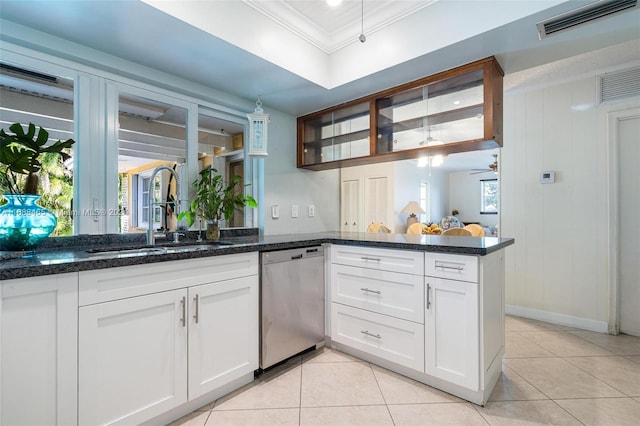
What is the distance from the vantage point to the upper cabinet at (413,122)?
85.7 inches

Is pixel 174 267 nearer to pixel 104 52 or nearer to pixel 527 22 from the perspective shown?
pixel 104 52

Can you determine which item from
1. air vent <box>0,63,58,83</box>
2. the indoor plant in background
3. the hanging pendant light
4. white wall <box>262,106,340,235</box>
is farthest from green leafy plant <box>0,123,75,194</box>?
white wall <box>262,106,340,235</box>

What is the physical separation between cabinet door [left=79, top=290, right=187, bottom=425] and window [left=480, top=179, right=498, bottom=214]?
989cm

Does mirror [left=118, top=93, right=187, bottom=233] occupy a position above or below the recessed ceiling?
below

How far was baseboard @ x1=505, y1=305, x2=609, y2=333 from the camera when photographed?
9.58 ft

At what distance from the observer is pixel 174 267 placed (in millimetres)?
1589

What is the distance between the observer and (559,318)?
3129 millimetres

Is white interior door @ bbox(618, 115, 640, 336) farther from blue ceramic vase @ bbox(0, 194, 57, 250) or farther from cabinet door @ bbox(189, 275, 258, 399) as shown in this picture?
blue ceramic vase @ bbox(0, 194, 57, 250)

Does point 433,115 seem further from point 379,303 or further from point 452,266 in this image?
point 379,303

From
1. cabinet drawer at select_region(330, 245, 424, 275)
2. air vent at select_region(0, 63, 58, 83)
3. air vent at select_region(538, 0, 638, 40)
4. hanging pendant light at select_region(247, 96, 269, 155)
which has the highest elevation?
air vent at select_region(538, 0, 638, 40)

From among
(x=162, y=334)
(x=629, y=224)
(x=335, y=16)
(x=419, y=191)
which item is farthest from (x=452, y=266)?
(x=419, y=191)

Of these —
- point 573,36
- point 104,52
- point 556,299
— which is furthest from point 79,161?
point 556,299

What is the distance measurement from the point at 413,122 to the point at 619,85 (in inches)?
82.5

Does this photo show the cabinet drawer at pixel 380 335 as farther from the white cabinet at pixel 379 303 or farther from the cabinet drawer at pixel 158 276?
the cabinet drawer at pixel 158 276
